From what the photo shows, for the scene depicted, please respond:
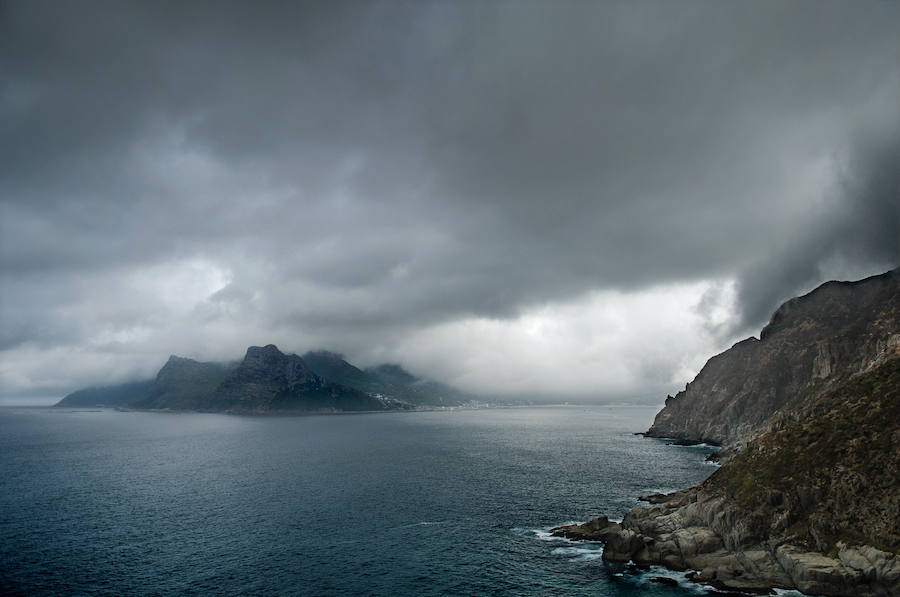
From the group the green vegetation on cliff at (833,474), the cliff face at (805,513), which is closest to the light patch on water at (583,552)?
the cliff face at (805,513)

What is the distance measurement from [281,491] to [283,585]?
7057cm

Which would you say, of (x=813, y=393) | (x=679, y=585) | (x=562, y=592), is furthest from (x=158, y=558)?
(x=813, y=393)

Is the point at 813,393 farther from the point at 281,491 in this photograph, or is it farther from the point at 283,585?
the point at 281,491

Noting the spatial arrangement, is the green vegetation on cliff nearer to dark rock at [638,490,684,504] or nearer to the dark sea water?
the dark sea water

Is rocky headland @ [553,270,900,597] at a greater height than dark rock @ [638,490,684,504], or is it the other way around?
Answer: rocky headland @ [553,270,900,597]

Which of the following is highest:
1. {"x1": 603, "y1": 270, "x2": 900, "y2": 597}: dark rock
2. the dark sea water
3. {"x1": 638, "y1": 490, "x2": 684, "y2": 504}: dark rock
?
{"x1": 603, "y1": 270, "x2": 900, "y2": 597}: dark rock

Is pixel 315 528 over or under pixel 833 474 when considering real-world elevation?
under

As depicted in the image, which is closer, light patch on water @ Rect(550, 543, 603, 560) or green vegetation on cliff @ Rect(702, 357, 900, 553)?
green vegetation on cliff @ Rect(702, 357, 900, 553)

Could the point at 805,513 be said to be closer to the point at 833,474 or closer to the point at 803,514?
→ the point at 803,514

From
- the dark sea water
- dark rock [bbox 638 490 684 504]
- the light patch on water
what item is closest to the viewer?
the dark sea water

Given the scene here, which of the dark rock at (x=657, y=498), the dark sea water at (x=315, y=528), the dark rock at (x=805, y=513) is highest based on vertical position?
the dark rock at (x=805, y=513)

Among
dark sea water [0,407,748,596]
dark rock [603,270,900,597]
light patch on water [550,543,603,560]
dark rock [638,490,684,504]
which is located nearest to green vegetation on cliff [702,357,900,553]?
dark rock [603,270,900,597]

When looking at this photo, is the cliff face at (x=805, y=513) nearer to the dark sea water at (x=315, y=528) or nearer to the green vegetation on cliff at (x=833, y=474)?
the green vegetation on cliff at (x=833, y=474)

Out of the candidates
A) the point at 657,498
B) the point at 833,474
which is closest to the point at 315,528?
the point at 657,498
